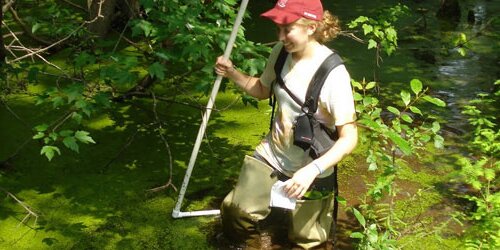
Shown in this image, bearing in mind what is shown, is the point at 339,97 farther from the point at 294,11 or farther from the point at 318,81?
the point at 294,11

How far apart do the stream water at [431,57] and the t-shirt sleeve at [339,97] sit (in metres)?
1.31

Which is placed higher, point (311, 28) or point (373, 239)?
point (311, 28)

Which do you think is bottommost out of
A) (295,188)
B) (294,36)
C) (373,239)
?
(373,239)

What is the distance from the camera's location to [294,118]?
2.56 meters

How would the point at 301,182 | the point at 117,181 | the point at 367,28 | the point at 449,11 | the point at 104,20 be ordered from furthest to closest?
1. the point at 449,11
2. the point at 104,20
3. the point at 367,28
4. the point at 117,181
5. the point at 301,182

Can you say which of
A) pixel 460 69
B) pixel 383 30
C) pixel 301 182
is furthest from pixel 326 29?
pixel 460 69

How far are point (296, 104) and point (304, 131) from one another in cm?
14

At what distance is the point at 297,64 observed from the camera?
2531 millimetres

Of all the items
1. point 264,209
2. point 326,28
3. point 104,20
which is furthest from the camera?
point 104,20

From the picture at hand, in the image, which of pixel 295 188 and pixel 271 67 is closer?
pixel 295 188

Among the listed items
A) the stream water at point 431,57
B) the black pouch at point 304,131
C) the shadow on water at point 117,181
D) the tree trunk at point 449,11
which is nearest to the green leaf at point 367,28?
→ the stream water at point 431,57

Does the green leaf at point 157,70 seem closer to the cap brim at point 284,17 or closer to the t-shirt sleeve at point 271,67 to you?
the t-shirt sleeve at point 271,67

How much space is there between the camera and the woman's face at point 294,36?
7.77ft

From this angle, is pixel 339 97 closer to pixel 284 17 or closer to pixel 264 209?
pixel 284 17
